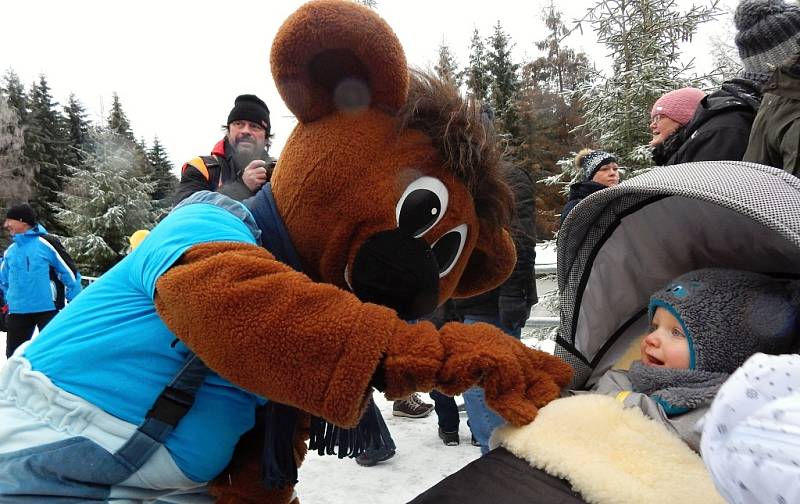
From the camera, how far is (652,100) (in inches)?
255

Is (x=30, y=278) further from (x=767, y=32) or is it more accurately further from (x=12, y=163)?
(x=12, y=163)

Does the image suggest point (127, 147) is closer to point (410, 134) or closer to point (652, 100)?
point (652, 100)

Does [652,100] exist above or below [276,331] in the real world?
above

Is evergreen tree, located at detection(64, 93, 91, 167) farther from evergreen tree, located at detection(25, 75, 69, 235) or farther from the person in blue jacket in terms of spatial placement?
the person in blue jacket

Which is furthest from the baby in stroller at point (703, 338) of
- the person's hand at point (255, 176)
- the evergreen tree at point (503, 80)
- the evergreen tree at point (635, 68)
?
the evergreen tree at point (503, 80)

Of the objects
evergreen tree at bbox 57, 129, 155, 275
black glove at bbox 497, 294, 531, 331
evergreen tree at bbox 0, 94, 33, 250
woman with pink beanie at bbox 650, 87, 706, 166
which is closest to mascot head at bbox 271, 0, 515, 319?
black glove at bbox 497, 294, 531, 331

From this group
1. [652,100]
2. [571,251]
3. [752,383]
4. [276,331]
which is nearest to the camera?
[752,383]

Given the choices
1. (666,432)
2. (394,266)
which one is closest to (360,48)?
→ (394,266)

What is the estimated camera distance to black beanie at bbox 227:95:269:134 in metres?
3.47

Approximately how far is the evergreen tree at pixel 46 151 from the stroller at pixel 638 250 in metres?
26.6

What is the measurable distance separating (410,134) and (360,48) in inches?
9.3

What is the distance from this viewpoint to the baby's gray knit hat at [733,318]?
1.34 metres

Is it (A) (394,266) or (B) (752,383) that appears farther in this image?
(A) (394,266)

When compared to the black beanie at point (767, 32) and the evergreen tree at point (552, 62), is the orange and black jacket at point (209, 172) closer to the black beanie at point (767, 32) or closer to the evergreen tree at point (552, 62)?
the black beanie at point (767, 32)
